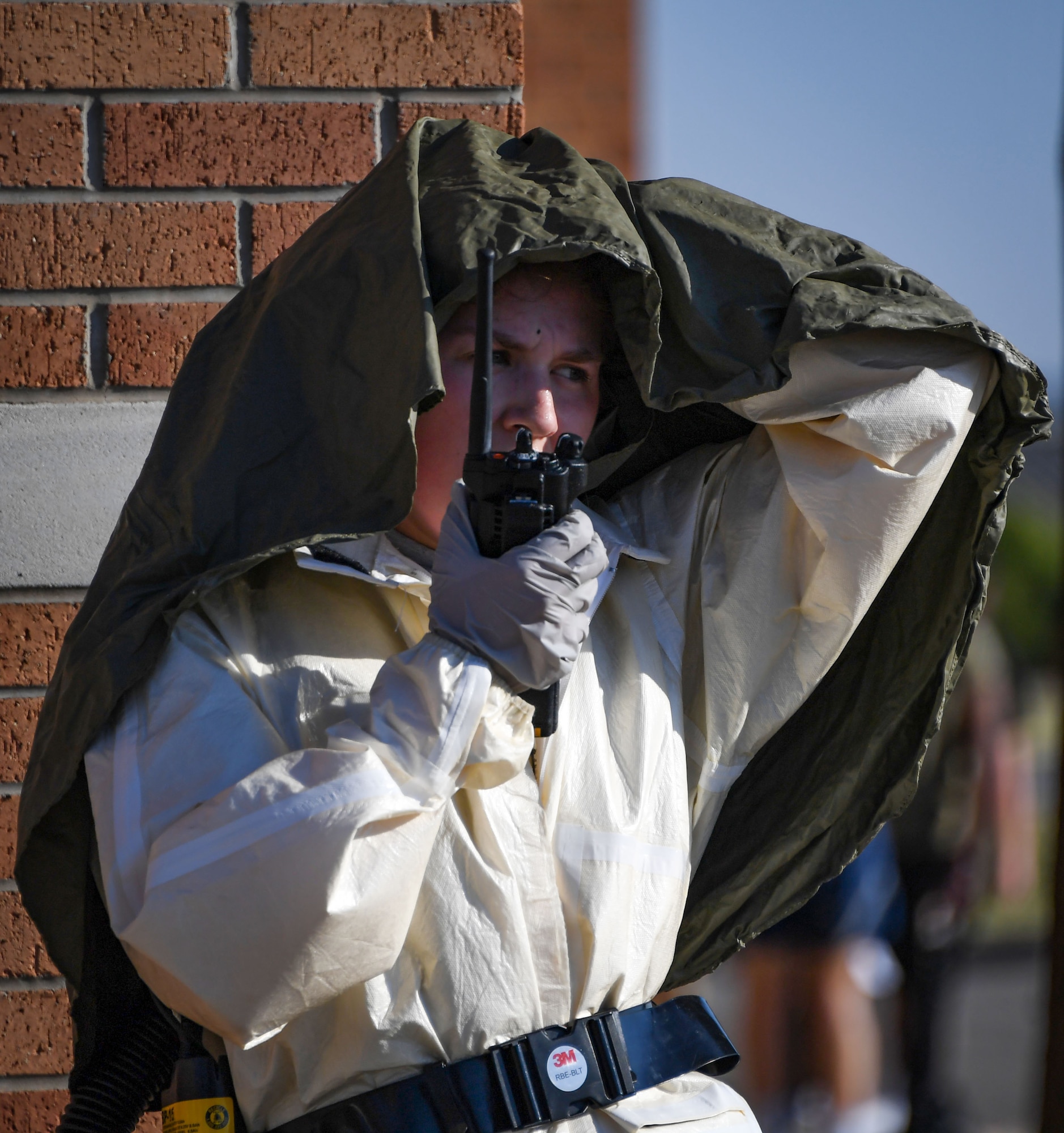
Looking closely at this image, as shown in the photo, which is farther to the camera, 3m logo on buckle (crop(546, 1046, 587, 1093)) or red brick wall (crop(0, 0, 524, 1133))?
red brick wall (crop(0, 0, 524, 1133))

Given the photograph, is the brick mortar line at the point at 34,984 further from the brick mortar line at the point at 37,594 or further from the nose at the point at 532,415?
the nose at the point at 532,415

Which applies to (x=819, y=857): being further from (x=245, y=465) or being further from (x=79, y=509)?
(x=79, y=509)

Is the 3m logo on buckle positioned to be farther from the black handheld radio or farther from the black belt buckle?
the black handheld radio

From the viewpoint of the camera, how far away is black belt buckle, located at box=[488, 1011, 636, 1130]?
1557 mm

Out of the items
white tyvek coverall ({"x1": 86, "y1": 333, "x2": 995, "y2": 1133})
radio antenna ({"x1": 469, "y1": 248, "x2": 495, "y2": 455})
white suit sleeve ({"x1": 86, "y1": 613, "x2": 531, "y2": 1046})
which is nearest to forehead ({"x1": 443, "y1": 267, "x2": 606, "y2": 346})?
radio antenna ({"x1": 469, "y1": 248, "x2": 495, "y2": 455})

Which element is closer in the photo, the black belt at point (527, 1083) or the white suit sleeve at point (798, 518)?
the black belt at point (527, 1083)

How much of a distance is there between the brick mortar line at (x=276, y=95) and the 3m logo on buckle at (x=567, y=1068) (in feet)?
4.81

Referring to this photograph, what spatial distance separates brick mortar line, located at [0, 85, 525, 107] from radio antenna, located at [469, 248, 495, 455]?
2.78ft

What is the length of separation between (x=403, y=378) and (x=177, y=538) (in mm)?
316

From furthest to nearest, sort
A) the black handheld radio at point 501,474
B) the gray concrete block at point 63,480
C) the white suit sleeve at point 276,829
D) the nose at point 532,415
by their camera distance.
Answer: the gray concrete block at point 63,480 < the nose at point 532,415 < the black handheld radio at point 501,474 < the white suit sleeve at point 276,829

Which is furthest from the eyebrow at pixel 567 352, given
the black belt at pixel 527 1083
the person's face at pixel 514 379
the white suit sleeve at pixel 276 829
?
the black belt at pixel 527 1083

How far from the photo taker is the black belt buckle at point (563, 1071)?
5.11 ft

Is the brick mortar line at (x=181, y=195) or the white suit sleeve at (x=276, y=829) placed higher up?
the brick mortar line at (x=181, y=195)

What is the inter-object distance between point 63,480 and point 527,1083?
1229mm
